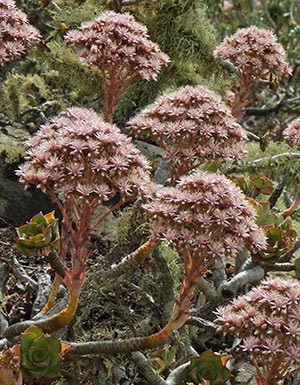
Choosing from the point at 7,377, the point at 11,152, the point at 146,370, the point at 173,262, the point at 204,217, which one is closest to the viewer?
the point at 7,377

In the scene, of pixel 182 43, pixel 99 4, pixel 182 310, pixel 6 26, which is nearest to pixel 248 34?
pixel 182 43

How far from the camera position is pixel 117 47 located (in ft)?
9.73

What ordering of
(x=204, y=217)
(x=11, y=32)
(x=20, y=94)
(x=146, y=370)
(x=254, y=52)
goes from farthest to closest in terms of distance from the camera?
(x=20, y=94)
(x=254, y=52)
(x=11, y=32)
(x=146, y=370)
(x=204, y=217)

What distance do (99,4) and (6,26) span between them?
6.17 feet

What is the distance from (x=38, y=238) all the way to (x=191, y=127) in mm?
773

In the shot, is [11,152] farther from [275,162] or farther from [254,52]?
[275,162]

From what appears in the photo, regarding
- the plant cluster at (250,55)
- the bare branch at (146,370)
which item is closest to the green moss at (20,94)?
the plant cluster at (250,55)

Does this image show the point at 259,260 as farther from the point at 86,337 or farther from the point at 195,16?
the point at 195,16

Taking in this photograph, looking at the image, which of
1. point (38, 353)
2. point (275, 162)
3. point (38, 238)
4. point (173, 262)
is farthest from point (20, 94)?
point (38, 353)

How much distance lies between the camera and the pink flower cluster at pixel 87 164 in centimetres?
199

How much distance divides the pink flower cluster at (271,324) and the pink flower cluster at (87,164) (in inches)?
19.8

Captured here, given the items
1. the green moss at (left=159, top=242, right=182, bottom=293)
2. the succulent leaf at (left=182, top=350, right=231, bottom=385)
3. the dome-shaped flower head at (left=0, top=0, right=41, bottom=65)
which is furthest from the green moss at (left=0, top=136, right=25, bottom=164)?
the succulent leaf at (left=182, top=350, right=231, bottom=385)

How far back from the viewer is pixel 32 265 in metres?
3.15

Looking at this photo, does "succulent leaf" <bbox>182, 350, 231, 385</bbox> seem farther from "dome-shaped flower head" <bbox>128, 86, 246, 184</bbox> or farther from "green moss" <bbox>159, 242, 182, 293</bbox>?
"green moss" <bbox>159, 242, 182, 293</bbox>
